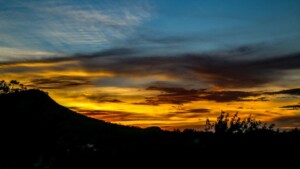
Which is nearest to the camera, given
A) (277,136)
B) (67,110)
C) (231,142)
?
(231,142)

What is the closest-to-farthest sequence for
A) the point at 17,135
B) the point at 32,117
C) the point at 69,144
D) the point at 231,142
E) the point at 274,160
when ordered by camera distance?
the point at 274,160 < the point at 231,142 < the point at 69,144 < the point at 17,135 < the point at 32,117

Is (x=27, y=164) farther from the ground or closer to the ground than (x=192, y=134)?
closer to the ground

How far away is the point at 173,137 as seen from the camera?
13617 millimetres

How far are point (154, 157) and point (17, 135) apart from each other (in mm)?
8628

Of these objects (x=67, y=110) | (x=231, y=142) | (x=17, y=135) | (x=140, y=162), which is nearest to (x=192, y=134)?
(x=231, y=142)

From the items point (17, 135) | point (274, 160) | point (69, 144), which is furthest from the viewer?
point (17, 135)

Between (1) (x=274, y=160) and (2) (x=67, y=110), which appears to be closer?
(1) (x=274, y=160)

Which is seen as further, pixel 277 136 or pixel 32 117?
pixel 32 117

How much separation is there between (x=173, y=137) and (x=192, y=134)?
0.98 metres

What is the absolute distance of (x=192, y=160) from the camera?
37.1 ft

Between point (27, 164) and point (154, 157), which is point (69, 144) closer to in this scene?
point (27, 164)

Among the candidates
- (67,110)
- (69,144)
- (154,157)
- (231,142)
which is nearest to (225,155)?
(231,142)

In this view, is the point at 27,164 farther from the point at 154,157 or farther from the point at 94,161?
the point at 154,157

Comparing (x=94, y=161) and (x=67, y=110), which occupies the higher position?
(x=67, y=110)
